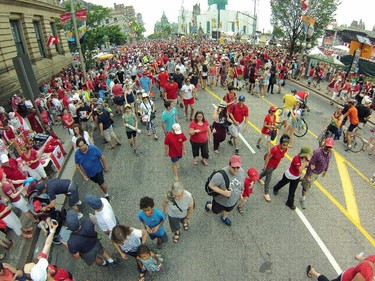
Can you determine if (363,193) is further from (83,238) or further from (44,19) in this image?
(44,19)

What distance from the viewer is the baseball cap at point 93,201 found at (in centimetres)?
368

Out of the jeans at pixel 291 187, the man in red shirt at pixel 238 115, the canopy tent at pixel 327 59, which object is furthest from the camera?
the canopy tent at pixel 327 59

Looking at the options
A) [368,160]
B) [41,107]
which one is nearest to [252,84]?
[368,160]

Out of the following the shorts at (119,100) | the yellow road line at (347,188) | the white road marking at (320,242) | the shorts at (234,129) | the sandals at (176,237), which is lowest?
the yellow road line at (347,188)

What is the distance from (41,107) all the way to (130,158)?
217 inches

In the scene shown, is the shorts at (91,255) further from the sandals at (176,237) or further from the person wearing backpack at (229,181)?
the person wearing backpack at (229,181)

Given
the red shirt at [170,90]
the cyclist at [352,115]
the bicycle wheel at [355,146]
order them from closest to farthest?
1. the cyclist at [352,115]
2. the bicycle wheel at [355,146]
3. the red shirt at [170,90]

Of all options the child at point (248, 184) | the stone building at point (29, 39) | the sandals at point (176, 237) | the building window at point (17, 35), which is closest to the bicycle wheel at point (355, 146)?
the child at point (248, 184)

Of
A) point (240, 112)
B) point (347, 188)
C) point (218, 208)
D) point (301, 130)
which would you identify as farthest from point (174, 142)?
point (301, 130)

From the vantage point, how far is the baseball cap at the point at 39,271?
2.78 m

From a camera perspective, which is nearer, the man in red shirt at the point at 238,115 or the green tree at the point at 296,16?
the man in red shirt at the point at 238,115

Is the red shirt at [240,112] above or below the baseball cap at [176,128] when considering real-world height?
below

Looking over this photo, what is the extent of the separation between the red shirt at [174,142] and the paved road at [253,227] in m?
0.99

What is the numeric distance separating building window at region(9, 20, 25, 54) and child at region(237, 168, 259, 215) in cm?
2008
